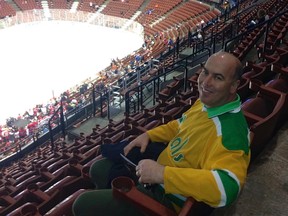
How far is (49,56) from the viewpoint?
52.2ft

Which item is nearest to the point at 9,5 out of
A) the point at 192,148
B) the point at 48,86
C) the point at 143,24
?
the point at 143,24

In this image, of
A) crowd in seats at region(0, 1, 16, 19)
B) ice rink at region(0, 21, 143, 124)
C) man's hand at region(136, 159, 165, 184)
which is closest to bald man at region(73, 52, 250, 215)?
man's hand at region(136, 159, 165, 184)

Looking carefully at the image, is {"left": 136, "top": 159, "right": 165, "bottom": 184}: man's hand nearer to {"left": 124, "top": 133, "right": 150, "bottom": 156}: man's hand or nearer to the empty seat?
{"left": 124, "top": 133, "right": 150, "bottom": 156}: man's hand

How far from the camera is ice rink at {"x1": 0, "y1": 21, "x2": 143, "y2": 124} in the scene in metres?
12.2

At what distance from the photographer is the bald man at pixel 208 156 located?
1.38m

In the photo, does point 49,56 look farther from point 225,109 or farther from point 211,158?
point 211,158

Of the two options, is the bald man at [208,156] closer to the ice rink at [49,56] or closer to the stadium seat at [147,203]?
the stadium seat at [147,203]

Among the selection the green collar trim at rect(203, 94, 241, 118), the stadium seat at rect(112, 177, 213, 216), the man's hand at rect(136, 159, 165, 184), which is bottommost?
the stadium seat at rect(112, 177, 213, 216)

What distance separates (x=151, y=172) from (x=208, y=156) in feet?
0.88

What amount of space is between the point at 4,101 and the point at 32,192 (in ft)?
30.8

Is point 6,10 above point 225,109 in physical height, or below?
below

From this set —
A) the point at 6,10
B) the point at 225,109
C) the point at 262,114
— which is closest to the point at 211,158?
the point at 225,109

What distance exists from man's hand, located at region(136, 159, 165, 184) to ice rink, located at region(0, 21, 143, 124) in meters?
9.79

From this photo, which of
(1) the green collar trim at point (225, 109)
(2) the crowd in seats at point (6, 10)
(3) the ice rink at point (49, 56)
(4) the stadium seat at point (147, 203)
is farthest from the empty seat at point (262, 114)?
(2) the crowd in seats at point (6, 10)
